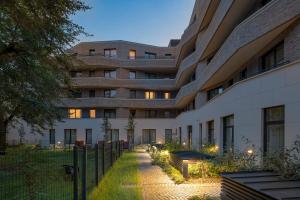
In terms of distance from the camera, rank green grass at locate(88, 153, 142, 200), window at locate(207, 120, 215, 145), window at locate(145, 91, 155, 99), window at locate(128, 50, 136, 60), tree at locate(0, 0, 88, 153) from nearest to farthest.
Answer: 1. green grass at locate(88, 153, 142, 200)
2. tree at locate(0, 0, 88, 153)
3. window at locate(207, 120, 215, 145)
4. window at locate(145, 91, 155, 99)
5. window at locate(128, 50, 136, 60)

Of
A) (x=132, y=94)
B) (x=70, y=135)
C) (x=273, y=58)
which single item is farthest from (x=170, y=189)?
(x=132, y=94)

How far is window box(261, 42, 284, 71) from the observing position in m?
14.7

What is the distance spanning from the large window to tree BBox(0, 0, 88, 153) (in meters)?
8.69

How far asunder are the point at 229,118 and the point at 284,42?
253 inches

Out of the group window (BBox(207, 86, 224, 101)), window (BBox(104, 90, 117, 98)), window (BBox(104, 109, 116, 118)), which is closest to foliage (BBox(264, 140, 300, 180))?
window (BBox(207, 86, 224, 101))

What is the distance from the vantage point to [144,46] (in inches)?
2120

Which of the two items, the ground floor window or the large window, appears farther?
the ground floor window

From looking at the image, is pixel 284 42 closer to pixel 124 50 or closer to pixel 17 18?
pixel 17 18

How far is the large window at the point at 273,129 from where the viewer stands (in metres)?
12.0

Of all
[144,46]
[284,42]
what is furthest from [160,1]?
[284,42]

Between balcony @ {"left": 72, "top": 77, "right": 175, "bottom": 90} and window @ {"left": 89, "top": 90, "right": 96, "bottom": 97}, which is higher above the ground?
balcony @ {"left": 72, "top": 77, "right": 175, "bottom": 90}

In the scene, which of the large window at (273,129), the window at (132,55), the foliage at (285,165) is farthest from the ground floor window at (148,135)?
the foliage at (285,165)

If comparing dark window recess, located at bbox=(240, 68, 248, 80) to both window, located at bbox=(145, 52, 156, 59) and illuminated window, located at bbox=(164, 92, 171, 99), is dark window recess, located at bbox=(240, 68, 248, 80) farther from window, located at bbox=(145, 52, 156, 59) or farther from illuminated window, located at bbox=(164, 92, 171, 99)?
window, located at bbox=(145, 52, 156, 59)

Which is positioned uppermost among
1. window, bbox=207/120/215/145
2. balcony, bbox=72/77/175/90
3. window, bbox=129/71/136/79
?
window, bbox=129/71/136/79
